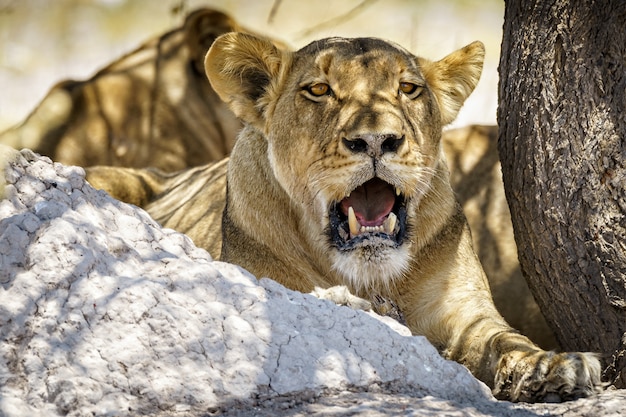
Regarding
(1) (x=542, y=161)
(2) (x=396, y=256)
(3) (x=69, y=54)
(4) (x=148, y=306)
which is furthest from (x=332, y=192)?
(3) (x=69, y=54)

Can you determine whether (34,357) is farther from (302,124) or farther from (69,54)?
(69,54)

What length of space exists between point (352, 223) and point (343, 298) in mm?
354

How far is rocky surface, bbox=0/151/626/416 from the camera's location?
9.22ft

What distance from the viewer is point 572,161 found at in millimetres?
3715

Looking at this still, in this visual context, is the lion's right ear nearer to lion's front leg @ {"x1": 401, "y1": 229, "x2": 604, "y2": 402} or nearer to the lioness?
the lioness

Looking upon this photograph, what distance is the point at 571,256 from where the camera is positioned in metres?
3.76

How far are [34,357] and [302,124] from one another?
1527 millimetres

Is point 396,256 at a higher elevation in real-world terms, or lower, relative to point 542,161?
lower

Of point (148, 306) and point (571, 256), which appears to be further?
point (571, 256)

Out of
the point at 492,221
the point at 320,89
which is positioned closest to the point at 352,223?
the point at 320,89

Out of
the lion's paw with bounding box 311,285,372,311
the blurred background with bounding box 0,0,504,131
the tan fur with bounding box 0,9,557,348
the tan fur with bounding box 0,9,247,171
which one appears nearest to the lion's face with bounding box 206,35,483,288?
the lion's paw with bounding box 311,285,372,311

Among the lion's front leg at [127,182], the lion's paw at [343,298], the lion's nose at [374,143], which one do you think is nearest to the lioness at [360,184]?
the lion's nose at [374,143]

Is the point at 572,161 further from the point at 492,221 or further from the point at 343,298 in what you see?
the point at 492,221

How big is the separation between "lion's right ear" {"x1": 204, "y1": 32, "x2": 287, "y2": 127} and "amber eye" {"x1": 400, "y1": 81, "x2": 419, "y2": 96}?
1.63 feet
